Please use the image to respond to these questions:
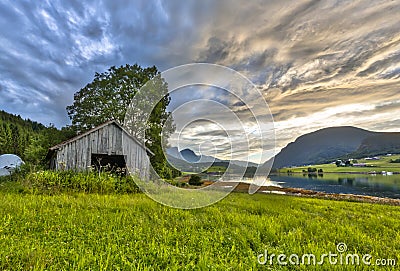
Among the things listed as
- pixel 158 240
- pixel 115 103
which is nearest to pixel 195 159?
pixel 158 240

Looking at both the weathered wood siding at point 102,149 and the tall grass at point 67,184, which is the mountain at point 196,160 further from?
the weathered wood siding at point 102,149

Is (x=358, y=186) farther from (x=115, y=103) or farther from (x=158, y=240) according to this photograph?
(x=158, y=240)

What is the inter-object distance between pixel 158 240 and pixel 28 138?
95.2 metres

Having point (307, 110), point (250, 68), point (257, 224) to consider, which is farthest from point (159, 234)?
point (307, 110)

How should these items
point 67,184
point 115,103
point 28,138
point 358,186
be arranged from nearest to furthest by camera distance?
point 67,184
point 115,103
point 358,186
point 28,138

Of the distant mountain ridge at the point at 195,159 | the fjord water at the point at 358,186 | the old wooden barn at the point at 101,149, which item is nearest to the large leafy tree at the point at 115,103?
the old wooden barn at the point at 101,149

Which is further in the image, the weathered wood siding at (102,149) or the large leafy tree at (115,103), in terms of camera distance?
the large leafy tree at (115,103)

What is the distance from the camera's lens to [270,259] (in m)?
4.19

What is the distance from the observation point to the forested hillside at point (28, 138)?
36.1 metres

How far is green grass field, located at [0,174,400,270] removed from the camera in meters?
3.77

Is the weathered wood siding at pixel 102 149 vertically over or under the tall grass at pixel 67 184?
over

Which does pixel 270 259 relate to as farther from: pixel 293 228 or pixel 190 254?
pixel 293 228

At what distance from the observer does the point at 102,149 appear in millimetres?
21703

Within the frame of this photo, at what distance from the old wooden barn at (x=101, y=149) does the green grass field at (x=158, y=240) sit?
46.3 feet
